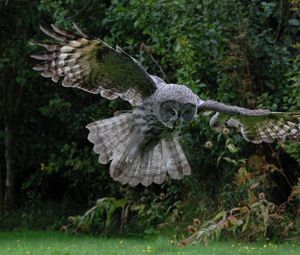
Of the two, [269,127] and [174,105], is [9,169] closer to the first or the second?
[269,127]

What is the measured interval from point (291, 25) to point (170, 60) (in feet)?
5.19

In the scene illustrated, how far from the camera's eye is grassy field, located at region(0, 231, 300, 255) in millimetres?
7672

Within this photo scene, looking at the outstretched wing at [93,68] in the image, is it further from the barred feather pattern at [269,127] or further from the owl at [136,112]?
the barred feather pattern at [269,127]

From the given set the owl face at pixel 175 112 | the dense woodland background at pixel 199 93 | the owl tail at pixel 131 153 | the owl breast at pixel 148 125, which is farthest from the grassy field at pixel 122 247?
the owl face at pixel 175 112

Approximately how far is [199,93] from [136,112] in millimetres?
3545

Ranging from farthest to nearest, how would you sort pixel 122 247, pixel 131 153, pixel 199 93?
pixel 199 93 < pixel 122 247 < pixel 131 153

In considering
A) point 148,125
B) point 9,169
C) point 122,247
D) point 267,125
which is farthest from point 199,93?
point 9,169

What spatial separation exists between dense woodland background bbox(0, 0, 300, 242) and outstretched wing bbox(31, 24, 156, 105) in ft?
9.35

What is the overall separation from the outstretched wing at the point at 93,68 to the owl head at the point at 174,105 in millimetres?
152

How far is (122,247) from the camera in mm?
8812

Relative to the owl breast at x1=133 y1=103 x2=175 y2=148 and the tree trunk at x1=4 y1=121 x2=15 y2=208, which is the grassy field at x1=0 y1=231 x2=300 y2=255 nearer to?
the owl breast at x1=133 y1=103 x2=175 y2=148

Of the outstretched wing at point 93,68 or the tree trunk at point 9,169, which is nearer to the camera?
the outstretched wing at point 93,68

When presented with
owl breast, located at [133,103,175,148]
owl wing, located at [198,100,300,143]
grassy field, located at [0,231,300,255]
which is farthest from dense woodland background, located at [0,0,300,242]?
owl breast, located at [133,103,175,148]

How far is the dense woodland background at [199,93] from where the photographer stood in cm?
918
